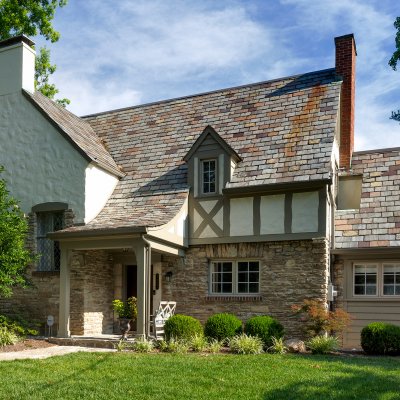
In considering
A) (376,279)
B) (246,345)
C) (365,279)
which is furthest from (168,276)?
(376,279)

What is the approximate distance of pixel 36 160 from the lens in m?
16.4

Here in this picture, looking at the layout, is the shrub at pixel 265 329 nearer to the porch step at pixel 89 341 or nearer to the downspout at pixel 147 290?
the downspout at pixel 147 290

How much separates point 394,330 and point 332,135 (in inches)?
214

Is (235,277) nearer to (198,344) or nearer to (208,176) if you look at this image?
(208,176)

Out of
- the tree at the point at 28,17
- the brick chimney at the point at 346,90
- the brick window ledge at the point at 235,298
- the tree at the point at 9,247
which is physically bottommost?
the brick window ledge at the point at 235,298

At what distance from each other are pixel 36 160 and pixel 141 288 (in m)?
5.85

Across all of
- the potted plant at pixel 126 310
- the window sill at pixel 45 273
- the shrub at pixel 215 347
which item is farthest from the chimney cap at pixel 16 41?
the shrub at pixel 215 347

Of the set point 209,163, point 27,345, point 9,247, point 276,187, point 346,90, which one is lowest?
point 27,345

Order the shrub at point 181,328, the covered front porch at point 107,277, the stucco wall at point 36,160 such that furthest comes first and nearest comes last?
the stucco wall at point 36,160 → the covered front porch at point 107,277 → the shrub at point 181,328

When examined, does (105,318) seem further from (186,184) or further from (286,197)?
(286,197)

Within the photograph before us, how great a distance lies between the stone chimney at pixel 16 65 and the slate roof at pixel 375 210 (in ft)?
35.1

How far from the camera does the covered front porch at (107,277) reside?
13.4 meters

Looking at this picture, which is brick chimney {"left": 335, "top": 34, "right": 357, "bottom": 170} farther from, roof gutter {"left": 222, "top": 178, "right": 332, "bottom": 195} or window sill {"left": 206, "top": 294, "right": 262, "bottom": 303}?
window sill {"left": 206, "top": 294, "right": 262, "bottom": 303}

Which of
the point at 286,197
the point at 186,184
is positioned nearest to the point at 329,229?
the point at 286,197
